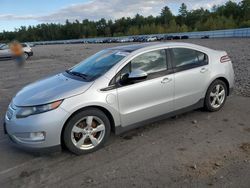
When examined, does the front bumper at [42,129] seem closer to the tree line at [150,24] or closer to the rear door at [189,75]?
the rear door at [189,75]

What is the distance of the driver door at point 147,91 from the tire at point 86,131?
35 centimetres

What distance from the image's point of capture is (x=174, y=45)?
16.2 ft

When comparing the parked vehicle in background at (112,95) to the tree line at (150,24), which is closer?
the parked vehicle in background at (112,95)

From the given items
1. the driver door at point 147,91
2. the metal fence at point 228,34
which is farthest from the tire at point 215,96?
the metal fence at point 228,34

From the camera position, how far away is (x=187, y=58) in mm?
5008

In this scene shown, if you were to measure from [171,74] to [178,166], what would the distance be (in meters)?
1.72

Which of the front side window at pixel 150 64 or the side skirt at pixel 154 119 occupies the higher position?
the front side window at pixel 150 64

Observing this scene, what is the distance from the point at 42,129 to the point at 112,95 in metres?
1.12

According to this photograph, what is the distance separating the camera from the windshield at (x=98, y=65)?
14.3ft

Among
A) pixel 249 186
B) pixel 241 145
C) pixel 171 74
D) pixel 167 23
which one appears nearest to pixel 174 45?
pixel 171 74

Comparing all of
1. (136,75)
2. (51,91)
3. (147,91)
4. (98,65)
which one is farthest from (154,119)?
(51,91)

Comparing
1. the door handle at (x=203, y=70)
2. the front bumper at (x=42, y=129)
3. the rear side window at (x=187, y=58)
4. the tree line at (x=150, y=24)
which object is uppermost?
the tree line at (x=150, y=24)

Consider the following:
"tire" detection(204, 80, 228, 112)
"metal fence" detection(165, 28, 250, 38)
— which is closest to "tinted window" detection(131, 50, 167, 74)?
"tire" detection(204, 80, 228, 112)

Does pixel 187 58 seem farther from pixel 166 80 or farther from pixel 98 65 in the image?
pixel 98 65
